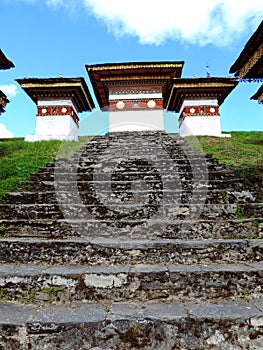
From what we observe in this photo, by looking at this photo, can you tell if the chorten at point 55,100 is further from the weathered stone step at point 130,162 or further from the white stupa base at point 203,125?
the weathered stone step at point 130,162

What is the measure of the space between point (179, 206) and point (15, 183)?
332cm

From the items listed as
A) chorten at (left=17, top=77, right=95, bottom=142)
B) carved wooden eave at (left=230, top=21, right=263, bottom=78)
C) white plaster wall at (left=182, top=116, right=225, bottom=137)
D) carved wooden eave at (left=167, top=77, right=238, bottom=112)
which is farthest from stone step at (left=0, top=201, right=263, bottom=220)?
carved wooden eave at (left=167, top=77, right=238, bottom=112)

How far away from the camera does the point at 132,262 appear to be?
344 centimetres

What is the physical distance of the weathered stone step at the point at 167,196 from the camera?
4922mm

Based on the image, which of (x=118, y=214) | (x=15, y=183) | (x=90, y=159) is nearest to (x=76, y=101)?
(x=90, y=159)

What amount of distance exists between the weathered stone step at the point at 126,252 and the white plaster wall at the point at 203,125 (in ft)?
42.1

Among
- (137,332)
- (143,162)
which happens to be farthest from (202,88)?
(137,332)

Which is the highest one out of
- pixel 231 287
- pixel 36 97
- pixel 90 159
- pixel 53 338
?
pixel 36 97

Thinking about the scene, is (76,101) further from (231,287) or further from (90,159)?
(231,287)

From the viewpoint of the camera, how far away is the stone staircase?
2396mm

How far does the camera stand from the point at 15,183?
5828 millimetres

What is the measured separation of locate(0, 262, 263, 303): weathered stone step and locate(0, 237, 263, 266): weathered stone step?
0.41 meters

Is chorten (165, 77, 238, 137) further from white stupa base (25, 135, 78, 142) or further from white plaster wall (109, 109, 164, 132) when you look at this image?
white stupa base (25, 135, 78, 142)

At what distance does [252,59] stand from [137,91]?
31.6 feet
